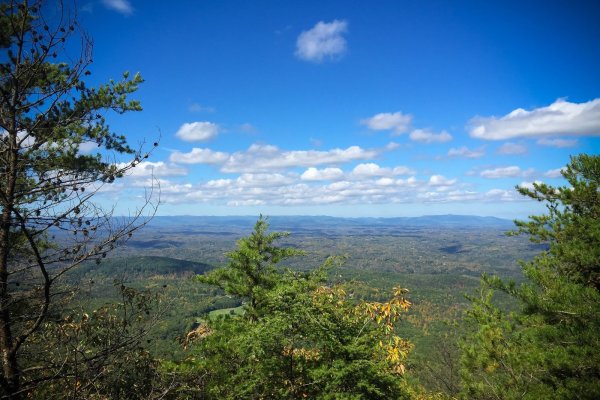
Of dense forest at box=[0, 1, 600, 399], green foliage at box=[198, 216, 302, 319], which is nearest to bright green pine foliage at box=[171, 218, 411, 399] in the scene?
dense forest at box=[0, 1, 600, 399]

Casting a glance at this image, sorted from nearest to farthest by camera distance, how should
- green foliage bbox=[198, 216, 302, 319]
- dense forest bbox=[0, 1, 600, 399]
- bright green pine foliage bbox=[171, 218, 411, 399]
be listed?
dense forest bbox=[0, 1, 600, 399] → bright green pine foliage bbox=[171, 218, 411, 399] → green foliage bbox=[198, 216, 302, 319]

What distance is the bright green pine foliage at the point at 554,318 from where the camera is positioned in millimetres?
7688

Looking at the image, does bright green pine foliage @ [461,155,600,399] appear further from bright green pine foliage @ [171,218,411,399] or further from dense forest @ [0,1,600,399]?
bright green pine foliage @ [171,218,411,399]

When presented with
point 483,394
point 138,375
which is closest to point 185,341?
point 138,375


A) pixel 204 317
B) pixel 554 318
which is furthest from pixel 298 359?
pixel 554 318

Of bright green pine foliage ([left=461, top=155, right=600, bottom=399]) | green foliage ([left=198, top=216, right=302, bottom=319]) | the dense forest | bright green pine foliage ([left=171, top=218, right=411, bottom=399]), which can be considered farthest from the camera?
green foliage ([left=198, top=216, right=302, bottom=319])

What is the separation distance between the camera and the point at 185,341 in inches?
432

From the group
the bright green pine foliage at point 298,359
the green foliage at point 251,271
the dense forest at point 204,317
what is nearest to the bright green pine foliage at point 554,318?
the dense forest at point 204,317

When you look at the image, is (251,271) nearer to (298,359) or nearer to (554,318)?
(298,359)

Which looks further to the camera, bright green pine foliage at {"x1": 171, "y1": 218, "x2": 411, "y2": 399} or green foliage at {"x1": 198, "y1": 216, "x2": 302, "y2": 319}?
green foliage at {"x1": 198, "y1": 216, "x2": 302, "y2": 319}

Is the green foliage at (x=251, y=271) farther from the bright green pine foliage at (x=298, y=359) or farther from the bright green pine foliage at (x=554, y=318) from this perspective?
the bright green pine foliage at (x=554, y=318)

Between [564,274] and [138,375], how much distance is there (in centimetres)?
1210

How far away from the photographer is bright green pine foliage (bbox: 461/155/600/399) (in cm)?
769

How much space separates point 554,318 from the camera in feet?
29.3
